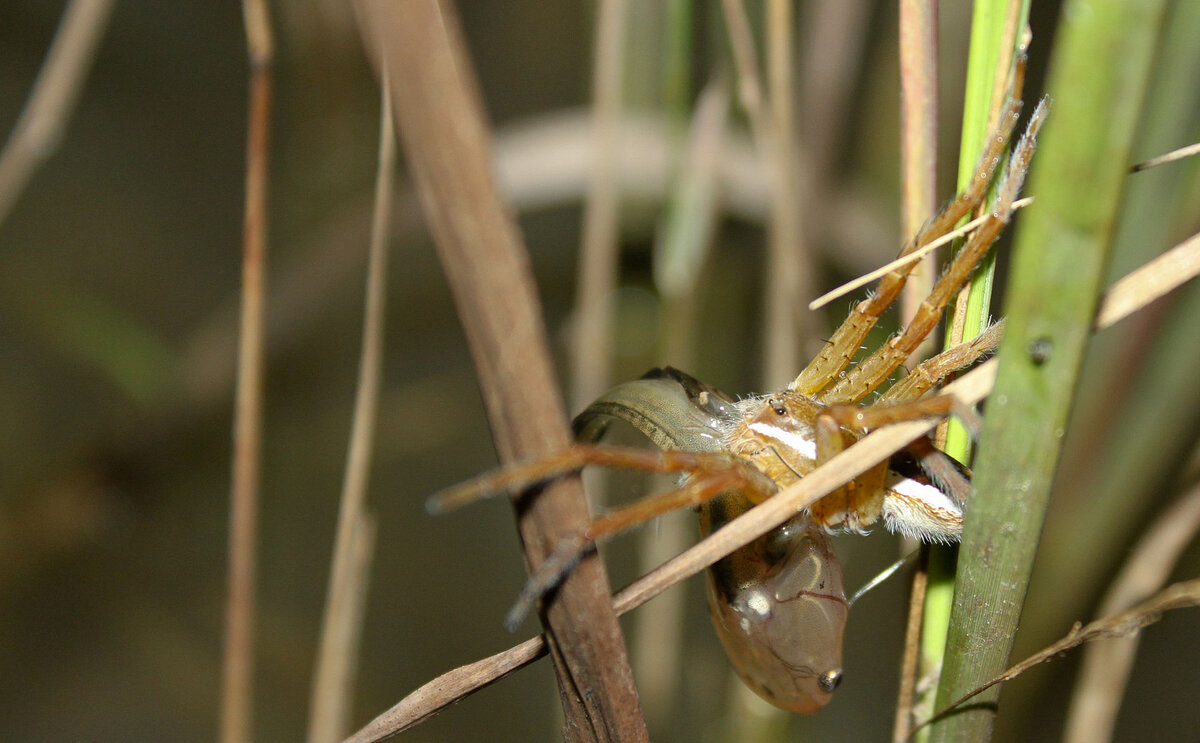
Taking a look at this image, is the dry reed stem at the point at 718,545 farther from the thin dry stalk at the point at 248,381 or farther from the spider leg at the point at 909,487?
the thin dry stalk at the point at 248,381

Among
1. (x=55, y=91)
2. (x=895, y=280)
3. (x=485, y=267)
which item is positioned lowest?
(x=485, y=267)

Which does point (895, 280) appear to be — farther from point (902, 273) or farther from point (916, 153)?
point (916, 153)

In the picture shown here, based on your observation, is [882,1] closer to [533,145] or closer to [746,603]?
[533,145]

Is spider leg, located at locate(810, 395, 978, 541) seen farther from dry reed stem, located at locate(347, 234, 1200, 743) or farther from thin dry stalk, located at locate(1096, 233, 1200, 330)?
thin dry stalk, located at locate(1096, 233, 1200, 330)

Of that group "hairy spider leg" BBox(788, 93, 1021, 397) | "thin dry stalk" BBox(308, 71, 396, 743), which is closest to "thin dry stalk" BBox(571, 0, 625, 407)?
"thin dry stalk" BBox(308, 71, 396, 743)

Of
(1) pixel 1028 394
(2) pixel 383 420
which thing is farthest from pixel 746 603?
(2) pixel 383 420

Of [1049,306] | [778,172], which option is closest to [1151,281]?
[1049,306]
